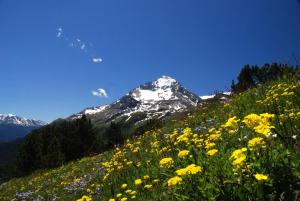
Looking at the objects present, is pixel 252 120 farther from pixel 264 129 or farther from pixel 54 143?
pixel 54 143

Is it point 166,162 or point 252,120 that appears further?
point 166,162

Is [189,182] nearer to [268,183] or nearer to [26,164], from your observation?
[268,183]

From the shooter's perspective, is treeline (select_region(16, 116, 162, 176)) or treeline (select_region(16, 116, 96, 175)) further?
treeline (select_region(16, 116, 96, 175))

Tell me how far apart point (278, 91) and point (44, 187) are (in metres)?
10.6

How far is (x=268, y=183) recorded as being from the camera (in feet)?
12.8

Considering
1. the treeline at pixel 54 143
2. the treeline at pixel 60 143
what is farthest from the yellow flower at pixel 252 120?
the treeline at pixel 54 143

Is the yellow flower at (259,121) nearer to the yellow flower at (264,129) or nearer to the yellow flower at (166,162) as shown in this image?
the yellow flower at (264,129)

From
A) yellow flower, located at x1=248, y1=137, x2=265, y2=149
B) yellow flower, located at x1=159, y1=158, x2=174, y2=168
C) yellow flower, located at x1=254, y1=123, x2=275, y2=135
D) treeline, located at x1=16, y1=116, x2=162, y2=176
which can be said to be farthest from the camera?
treeline, located at x1=16, y1=116, x2=162, y2=176

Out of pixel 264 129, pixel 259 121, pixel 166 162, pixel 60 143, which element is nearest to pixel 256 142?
pixel 264 129

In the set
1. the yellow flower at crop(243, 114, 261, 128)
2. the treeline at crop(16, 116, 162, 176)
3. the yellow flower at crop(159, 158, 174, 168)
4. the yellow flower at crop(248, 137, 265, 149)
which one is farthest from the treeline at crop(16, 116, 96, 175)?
the yellow flower at crop(248, 137, 265, 149)

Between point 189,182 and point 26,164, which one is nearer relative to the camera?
point 189,182

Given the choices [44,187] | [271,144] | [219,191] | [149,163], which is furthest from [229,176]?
[44,187]

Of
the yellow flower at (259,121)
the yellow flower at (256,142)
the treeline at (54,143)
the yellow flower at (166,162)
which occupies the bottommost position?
the yellow flower at (256,142)

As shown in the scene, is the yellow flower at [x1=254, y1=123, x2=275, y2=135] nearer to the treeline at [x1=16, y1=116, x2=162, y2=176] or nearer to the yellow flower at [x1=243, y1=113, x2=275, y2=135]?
the yellow flower at [x1=243, y1=113, x2=275, y2=135]
